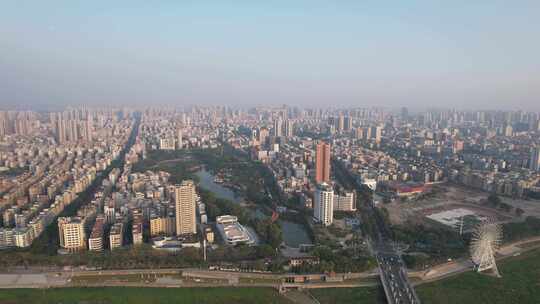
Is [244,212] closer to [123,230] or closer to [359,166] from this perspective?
[123,230]

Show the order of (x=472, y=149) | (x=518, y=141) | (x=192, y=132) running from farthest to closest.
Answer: (x=192, y=132) → (x=518, y=141) → (x=472, y=149)

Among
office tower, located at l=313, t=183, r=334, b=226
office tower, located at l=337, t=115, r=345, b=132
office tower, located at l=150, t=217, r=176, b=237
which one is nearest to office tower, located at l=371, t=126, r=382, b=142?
office tower, located at l=337, t=115, r=345, b=132

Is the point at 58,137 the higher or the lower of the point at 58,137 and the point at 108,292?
the higher

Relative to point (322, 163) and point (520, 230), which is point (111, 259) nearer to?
point (322, 163)

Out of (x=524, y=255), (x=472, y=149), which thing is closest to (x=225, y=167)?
(x=524, y=255)

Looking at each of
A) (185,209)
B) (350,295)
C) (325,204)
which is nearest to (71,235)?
(185,209)

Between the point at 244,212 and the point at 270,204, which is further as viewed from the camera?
the point at 270,204

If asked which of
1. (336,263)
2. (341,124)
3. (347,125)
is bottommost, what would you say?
(336,263)
